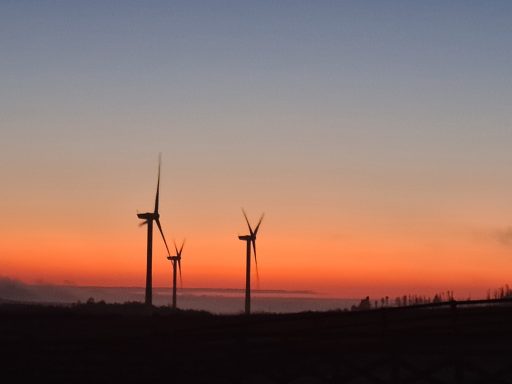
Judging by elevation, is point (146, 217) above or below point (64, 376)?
above

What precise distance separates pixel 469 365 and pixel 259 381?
11.9 m

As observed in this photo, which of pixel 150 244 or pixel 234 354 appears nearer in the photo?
pixel 234 354

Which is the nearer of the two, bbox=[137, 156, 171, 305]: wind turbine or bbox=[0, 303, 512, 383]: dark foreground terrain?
bbox=[0, 303, 512, 383]: dark foreground terrain

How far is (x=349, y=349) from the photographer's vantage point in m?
27.7

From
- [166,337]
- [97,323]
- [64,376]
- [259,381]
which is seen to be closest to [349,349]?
[166,337]

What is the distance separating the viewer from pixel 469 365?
87.4ft

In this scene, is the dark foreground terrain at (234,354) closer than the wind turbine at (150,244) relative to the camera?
Yes

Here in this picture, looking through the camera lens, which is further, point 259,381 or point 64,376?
point 259,381

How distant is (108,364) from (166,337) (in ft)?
5.44

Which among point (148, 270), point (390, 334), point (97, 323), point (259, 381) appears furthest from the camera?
point (148, 270)

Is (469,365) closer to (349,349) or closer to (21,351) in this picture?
(349,349)

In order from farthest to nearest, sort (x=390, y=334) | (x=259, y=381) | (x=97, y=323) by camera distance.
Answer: (x=97, y=323)
(x=259, y=381)
(x=390, y=334)

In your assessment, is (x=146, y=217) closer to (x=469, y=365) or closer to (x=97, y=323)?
(x=97, y=323)

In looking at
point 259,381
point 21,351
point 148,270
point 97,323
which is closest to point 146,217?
point 148,270
